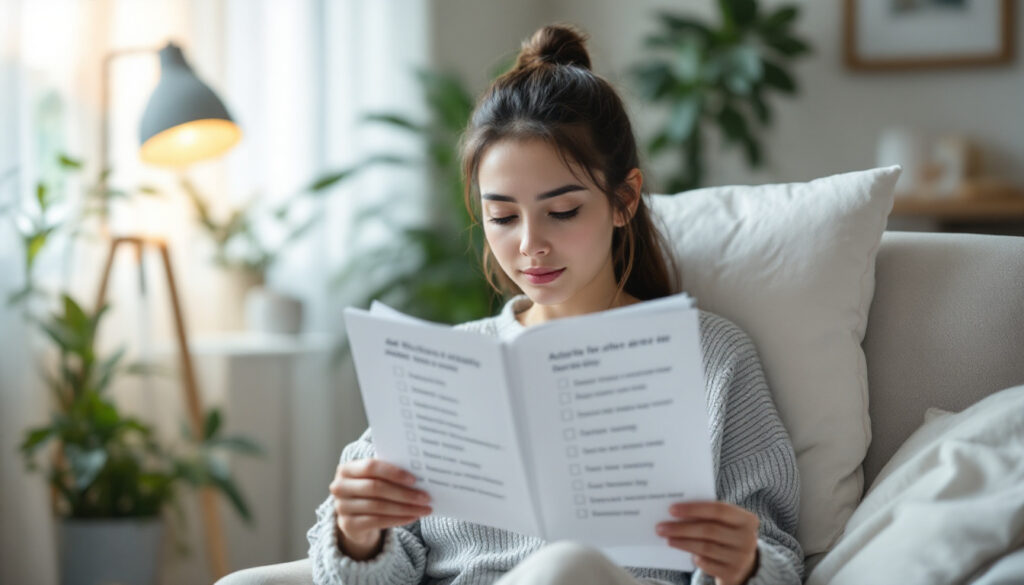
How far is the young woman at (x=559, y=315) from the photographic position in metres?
1.20

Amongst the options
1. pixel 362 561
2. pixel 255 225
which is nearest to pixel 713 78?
pixel 255 225

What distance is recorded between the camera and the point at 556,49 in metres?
1.46

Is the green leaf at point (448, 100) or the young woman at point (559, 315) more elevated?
the green leaf at point (448, 100)

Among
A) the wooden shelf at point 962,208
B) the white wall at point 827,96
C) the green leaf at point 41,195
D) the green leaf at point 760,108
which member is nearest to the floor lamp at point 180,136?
the green leaf at point 41,195

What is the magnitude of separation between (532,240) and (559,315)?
0.67ft

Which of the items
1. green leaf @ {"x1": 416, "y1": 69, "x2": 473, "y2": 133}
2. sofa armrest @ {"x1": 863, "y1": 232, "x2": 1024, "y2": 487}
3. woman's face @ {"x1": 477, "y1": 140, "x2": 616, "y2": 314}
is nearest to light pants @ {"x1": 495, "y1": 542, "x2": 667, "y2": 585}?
woman's face @ {"x1": 477, "y1": 140, "x2": 616, "y2": 314}

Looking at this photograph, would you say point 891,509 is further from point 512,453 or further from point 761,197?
point 761,197

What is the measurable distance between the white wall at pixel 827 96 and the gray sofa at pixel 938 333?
2240mm

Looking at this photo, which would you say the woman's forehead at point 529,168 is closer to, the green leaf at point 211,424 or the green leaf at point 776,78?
the green leaf at point 211,424

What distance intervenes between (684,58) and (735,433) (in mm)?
2304

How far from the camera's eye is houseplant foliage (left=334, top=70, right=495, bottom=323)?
2918 millimetres

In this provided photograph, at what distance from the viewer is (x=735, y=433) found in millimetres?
1271

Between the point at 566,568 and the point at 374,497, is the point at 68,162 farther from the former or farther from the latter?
the point at 566,568

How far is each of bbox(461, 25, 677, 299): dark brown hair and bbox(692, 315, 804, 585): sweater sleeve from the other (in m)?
0.19
